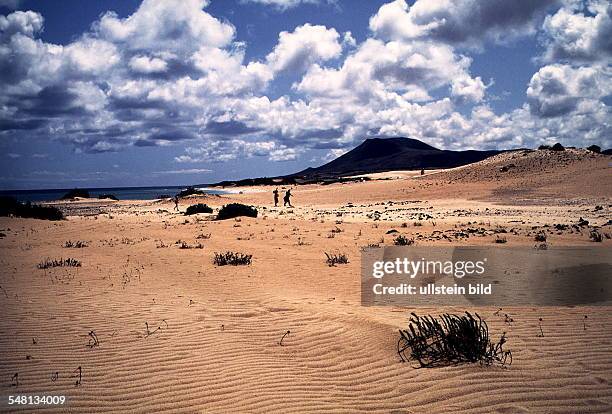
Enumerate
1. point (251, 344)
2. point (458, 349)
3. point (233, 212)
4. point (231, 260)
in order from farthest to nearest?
point (233, 212) → point (231, 260) → point (251, 344) → point (458, 349)

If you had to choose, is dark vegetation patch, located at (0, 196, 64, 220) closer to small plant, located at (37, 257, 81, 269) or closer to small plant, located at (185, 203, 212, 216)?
small plant, located at (185, 203, 212, 216)

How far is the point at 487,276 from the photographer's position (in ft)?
32.7

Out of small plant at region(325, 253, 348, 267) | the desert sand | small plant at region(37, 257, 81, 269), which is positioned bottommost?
the desert sand

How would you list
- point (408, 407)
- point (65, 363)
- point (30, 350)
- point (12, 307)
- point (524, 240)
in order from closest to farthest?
point (408, 407)
point (65, 363)
point (30, 350)
point (12, 307)
point (524, 240)

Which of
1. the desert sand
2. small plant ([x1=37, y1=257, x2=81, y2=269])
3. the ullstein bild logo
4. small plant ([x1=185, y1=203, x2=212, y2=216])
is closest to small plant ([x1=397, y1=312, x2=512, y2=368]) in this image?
the desert sand

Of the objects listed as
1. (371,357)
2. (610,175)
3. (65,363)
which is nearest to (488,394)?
(371,357)

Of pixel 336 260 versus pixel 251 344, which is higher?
pixel 336 260

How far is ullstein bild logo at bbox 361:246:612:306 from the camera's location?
8.12 meters

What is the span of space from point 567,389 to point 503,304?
3.53 metres

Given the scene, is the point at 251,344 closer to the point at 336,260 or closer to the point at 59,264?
the point at 336,260

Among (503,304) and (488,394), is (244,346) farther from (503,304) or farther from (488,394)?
(503,304)

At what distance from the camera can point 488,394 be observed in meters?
4.25

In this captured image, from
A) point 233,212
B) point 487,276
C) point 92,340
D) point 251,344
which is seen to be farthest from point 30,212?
point 487,276

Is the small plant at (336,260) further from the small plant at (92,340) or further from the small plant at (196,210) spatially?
the small plant at (196,210)
